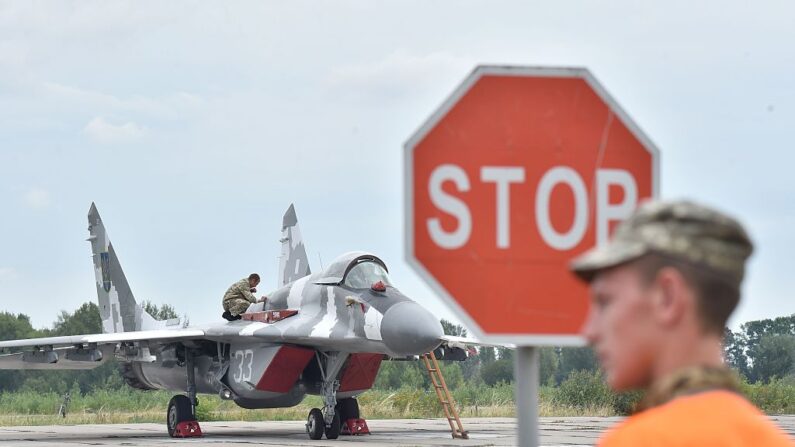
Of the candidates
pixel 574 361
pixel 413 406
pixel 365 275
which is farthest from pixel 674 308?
pixel 574 361

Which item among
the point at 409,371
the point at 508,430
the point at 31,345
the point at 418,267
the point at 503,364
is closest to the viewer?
the point at 418,267

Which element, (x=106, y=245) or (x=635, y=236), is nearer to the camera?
(x=635, y=236)

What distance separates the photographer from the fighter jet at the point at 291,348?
20.8 metres

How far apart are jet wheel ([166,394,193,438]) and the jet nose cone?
17.4 ft

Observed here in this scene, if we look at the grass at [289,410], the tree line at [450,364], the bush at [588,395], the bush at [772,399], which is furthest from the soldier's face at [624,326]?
the tree line at [450,364]

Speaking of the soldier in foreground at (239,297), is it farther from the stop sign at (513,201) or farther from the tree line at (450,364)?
the tree line at (450,364)

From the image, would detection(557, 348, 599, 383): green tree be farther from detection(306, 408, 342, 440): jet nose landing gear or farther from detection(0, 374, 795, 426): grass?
detection(306, 408, 342, 440): jet nose landing gear

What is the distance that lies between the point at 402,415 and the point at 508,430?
8899 millimetres

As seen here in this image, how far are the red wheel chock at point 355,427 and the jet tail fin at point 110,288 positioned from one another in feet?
27.6

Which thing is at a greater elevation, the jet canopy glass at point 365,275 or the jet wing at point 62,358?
the jet canopy glass at point 365,275

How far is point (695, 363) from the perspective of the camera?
5.47ft

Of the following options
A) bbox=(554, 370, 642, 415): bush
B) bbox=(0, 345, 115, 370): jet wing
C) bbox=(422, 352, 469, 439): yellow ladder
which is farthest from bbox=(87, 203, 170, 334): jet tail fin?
bbox=(554, 370, 642, 415): bush

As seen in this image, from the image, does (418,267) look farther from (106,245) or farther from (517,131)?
(106,245)

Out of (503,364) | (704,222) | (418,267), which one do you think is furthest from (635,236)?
(503,364)
